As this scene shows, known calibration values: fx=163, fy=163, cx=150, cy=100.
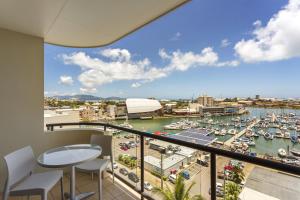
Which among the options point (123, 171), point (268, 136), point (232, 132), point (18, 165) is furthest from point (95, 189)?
point (268, 136)

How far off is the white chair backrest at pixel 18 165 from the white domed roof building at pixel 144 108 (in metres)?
4.05

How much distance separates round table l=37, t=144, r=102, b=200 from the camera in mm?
1855

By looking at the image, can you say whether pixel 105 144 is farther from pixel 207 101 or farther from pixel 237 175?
pixel 207 101

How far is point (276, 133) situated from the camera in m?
4.48

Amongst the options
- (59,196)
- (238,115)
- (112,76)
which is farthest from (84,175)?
(112,76)

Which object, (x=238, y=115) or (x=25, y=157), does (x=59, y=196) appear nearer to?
(x=25, y=157)

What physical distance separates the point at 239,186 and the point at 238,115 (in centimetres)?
370

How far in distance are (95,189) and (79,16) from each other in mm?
2736

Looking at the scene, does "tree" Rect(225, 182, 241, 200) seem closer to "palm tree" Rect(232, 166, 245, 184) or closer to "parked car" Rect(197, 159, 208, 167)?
"palm tree" Rect(232, 166, 245, 184)

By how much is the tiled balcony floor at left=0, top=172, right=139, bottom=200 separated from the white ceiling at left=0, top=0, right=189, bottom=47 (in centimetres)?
267

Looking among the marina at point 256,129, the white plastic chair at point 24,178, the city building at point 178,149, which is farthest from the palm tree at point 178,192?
the white plastic chair at point 24,178

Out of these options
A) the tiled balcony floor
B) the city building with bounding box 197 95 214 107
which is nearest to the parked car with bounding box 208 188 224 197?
the tiled balcony floor

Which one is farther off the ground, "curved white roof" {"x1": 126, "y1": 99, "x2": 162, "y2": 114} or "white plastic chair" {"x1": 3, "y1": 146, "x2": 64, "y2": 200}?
"curved white roof" {"x1": 126, "y1": 99, "x2": 162, "y2": 114}

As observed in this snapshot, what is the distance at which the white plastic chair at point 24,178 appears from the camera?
173 cm
